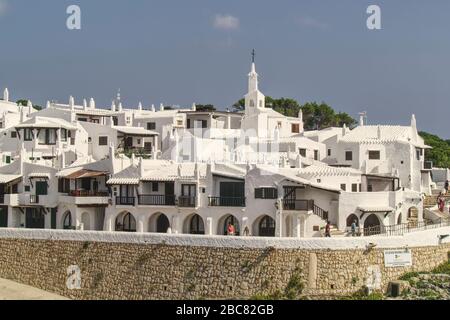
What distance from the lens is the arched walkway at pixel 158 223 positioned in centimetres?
5906

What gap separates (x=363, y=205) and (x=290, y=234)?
5181mm

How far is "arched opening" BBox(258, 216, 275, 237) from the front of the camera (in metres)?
54.9

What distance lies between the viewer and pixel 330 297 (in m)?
46.1

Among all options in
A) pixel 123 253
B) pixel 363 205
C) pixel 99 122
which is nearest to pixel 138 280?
pixel 123 253

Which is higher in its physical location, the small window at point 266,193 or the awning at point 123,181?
the awning at point 123,181

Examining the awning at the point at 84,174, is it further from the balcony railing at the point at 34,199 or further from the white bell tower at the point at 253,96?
the white bell tower at the point at 253,96

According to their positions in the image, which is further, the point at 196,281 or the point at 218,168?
the point at 218,168

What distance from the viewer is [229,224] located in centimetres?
5650

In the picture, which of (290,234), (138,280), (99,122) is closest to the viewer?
(138,280)

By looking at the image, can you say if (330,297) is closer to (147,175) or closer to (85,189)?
(147,175)

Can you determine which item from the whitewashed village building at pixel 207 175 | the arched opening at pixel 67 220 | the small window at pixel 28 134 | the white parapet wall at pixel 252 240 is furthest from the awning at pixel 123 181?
the small window at pixel 28 134

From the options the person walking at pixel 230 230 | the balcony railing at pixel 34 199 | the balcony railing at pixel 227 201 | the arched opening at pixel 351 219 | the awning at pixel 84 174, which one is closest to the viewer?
the person walking at pixel 230 230

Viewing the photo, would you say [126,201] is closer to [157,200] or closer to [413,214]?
[157,200]

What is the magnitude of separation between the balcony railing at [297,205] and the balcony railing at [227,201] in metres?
2.95
